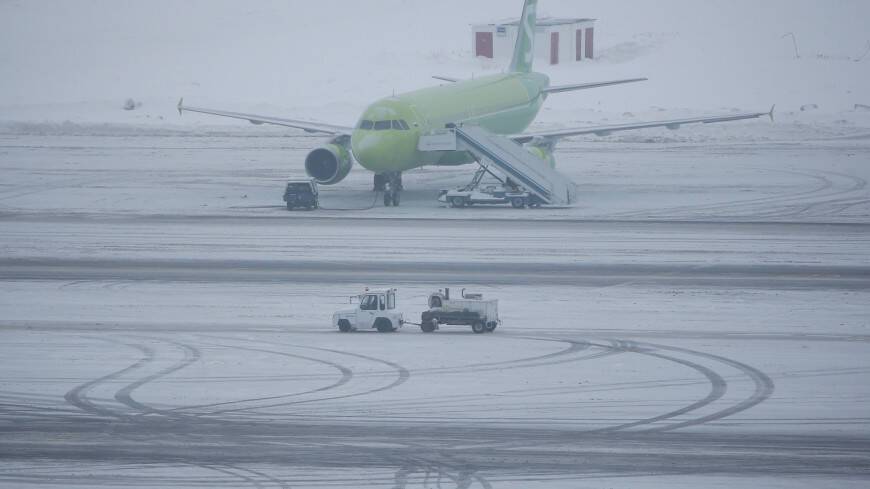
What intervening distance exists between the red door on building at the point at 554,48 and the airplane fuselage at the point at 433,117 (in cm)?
Answer: 3660

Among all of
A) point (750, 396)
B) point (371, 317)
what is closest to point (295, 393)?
point (371, 317)

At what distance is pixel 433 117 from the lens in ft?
175

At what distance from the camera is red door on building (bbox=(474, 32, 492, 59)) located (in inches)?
4048

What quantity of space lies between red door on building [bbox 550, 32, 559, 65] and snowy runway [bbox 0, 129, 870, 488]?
4637cm

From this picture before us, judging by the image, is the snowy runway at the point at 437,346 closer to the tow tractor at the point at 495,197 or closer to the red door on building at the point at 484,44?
the tow tractor at the point at 495,197

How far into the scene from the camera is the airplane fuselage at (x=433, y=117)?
166 feet

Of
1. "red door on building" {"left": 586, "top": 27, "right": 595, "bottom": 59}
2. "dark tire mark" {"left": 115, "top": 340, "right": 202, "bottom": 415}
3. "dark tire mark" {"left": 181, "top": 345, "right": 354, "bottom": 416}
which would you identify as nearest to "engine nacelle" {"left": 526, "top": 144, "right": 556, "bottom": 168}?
"dark tire mark" {"left": 181, "top": 345, "right": 354, "bottom": 416}

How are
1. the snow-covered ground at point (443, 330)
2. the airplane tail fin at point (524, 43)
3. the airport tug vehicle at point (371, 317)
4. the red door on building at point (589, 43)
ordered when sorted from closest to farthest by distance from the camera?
the snow-covered ground at point (443, 330)
the airport tug vehicle at point (371, 317)
the airplane tail fin at point (524, 43)
the red door on building at point (589, 43)

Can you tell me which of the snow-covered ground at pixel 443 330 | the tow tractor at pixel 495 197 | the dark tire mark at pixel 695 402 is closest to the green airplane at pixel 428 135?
the tow tractor at pixel 495 197

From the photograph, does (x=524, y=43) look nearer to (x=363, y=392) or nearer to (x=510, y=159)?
(x=510, y=159)

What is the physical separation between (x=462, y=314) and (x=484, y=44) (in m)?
74.6

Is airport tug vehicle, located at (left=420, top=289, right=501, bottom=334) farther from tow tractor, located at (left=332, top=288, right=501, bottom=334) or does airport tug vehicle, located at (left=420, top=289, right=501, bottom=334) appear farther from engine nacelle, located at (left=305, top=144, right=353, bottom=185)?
engine nacelle, located at (left=305, top=144, right=353, bottom=185)

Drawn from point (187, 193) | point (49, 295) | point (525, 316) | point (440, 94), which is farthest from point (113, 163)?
point (525, 316)

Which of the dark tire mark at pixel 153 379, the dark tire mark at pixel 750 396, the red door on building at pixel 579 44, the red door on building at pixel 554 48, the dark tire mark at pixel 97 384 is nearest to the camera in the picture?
the dark tire mark at pixel 750 396
